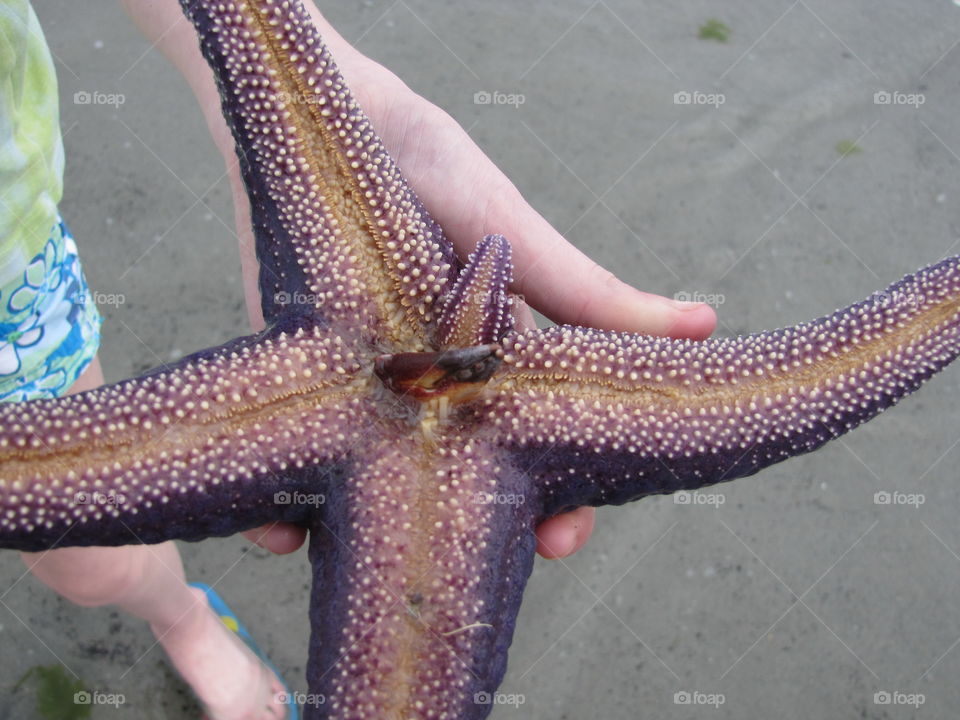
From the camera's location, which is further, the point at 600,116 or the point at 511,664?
the point at 600,116

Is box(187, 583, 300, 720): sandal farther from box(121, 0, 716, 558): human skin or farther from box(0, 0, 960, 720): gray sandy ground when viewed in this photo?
box(121, 0, 716, 558): human skin

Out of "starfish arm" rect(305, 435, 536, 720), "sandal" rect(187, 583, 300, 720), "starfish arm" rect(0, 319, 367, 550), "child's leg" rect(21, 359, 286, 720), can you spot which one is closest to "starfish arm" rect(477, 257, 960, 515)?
"starfish arm" rect(305, 435, 536, 720)

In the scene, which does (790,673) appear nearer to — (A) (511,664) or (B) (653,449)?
(A) (511,664)

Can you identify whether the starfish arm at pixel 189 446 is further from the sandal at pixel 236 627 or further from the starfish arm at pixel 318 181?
the sandal at pixel 236 627

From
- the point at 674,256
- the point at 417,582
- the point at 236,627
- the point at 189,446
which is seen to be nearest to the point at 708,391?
the point at 417,582

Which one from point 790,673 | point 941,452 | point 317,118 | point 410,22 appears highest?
point 317,118

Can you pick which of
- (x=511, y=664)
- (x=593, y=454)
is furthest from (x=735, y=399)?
(x=511, y=664)

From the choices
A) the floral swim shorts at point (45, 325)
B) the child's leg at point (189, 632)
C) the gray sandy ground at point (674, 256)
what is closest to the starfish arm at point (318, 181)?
the floral swim shorts at point (45, 325)
